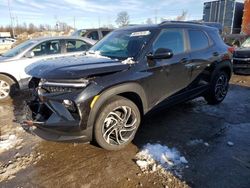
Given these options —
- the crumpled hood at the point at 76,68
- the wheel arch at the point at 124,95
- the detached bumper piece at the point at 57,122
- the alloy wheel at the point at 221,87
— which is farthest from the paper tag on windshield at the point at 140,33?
the alloy wheel at the point at 221,87

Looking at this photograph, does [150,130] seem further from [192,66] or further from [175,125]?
[192,66]

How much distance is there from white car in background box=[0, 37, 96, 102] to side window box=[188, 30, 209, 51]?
268 cm

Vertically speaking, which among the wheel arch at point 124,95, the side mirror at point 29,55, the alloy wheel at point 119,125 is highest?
the side mirror at point 29,55

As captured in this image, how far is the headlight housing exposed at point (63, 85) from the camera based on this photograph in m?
3.02

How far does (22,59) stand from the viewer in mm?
6281

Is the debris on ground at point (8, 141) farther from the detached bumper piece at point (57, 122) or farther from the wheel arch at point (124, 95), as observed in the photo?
the wheel arch at point (124, 95)

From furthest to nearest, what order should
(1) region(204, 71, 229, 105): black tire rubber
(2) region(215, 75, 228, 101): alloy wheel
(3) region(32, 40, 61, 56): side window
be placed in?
(3) region(32, 40, 61, 56): side window, (2) region(215, 75, 228, 101): alloy wheel, (1) region(204, 71, 229, 105): black tire rubber

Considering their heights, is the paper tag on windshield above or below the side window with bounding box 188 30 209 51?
above

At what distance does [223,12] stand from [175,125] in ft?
54.9

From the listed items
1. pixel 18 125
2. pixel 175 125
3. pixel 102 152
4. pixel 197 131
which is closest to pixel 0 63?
pixel 18 125

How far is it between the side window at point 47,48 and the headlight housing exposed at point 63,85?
3712 mm

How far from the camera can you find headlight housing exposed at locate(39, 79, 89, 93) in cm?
302

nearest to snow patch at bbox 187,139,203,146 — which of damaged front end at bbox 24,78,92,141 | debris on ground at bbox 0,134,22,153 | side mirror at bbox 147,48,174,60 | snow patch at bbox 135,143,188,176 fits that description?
snow patch at bbox 135,143,188,176

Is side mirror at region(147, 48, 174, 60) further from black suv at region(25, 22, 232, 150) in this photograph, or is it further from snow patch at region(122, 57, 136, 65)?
snow patch at region(122, 57, 136, 65)
